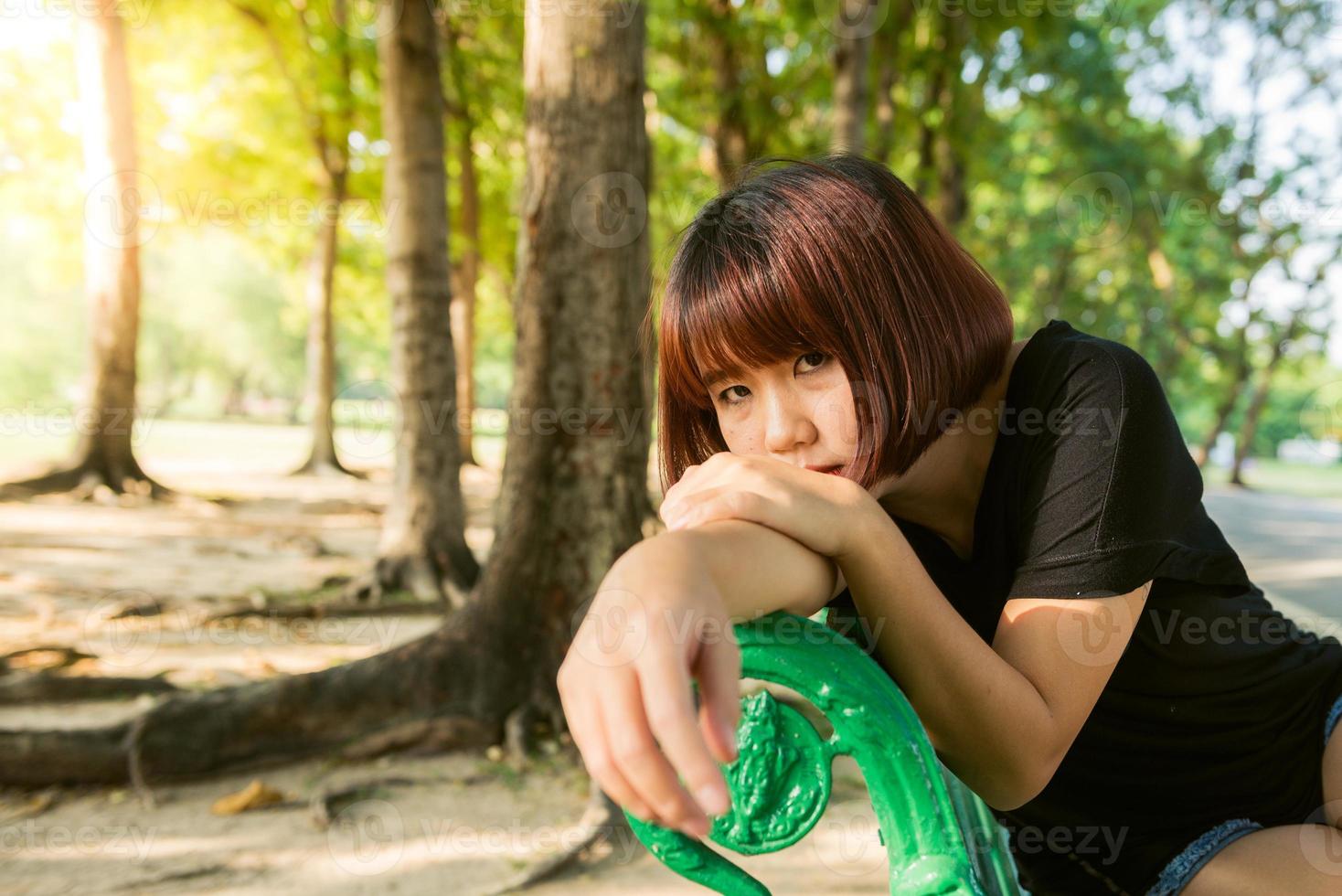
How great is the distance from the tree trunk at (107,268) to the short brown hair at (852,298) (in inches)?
423

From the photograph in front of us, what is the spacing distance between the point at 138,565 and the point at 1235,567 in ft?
26.7

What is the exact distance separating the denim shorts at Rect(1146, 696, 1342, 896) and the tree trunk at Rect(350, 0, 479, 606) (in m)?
5.57

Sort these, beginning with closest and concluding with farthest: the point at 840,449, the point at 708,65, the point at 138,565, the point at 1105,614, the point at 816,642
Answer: the point at 816,642 → the point at 1105,614 → the point at 840,449 → the point at 138,565 → the point at 708,65

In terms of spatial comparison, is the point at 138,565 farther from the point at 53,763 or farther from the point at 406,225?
the point at 53,763

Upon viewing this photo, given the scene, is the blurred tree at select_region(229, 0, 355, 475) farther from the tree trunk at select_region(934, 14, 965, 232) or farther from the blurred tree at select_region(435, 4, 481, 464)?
the tree trunk at select_region(934, 14, 965, 232)

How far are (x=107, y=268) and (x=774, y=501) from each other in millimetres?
11705

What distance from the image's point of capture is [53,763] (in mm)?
3422

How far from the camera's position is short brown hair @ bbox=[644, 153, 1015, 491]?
47.5 inches

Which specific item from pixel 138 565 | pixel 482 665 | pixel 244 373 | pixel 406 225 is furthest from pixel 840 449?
pixel 244 373

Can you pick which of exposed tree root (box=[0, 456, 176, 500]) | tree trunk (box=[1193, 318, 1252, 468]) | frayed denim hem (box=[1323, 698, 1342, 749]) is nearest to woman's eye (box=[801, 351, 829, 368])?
frayed denim hem (box=[1323, 698, 1342, 749])

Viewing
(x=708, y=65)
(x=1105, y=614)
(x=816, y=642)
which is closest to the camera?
(x=816, y=642)

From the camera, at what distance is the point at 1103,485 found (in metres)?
1.14

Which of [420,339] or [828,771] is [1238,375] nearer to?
[420,339]

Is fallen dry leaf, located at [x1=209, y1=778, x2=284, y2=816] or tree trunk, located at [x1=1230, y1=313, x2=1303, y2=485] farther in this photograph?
tree trunk, located at [x1=1230, y1=313, x2=1303, y2=485]
